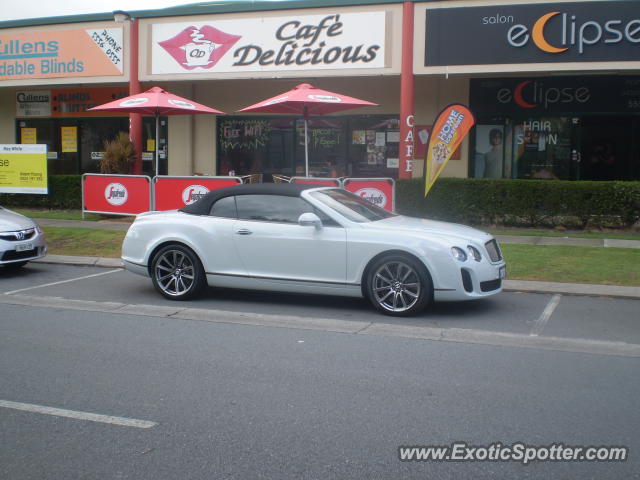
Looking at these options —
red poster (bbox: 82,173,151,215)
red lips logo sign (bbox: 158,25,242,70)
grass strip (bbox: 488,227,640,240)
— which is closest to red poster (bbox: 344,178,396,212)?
grass strip (bbox: 488,227,640,240)

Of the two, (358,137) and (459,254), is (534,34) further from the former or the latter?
(459,254)

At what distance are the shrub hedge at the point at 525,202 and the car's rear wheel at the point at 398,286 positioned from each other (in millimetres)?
7433

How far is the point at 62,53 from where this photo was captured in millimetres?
18781

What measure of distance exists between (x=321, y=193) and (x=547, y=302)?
3.20 metres

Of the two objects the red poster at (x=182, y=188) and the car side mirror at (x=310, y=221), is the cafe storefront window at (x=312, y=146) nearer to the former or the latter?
the red poster at (x=182, y=188)

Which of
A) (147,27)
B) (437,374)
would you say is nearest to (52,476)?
(437,374)

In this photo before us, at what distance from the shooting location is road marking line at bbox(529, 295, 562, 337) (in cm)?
731

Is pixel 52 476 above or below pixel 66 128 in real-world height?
below

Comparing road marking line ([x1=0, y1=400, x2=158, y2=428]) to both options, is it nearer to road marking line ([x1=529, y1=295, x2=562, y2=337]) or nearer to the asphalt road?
the asphalt road

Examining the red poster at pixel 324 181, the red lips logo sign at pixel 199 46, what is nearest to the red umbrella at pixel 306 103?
the red poster at pixel 324 181

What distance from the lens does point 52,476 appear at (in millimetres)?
3861

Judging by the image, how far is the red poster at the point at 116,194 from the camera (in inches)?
600

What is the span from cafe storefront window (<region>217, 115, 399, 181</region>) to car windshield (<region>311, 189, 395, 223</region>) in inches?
379

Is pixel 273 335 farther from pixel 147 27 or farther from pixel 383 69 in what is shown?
pixel 147 27
